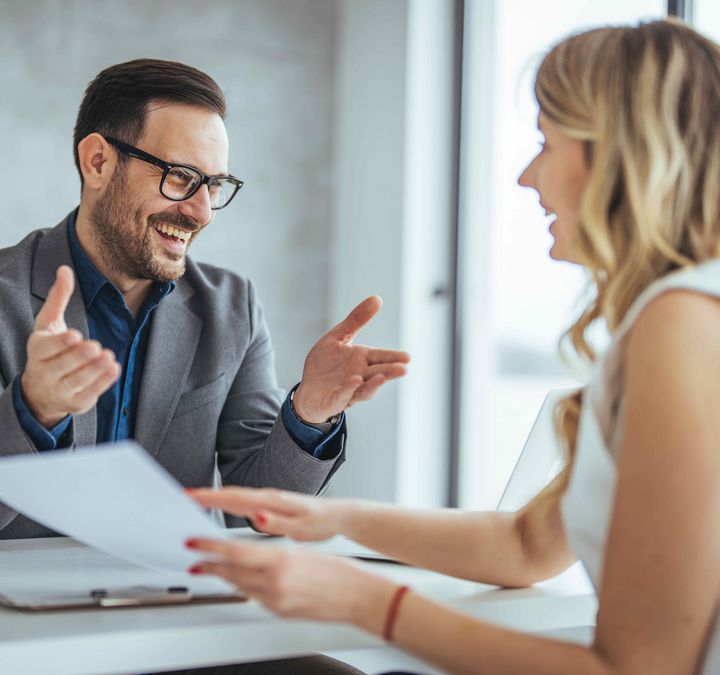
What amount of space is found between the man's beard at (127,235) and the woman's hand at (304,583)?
1145 mm

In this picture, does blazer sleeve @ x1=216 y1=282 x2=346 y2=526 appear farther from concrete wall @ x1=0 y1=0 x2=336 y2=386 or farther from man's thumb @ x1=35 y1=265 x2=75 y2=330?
concrete wall @ x1=0 y1=0 x2=336 y2=386

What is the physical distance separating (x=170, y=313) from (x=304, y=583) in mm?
1187

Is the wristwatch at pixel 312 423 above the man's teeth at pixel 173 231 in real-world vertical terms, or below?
below

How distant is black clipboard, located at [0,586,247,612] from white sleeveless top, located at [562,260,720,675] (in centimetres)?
36

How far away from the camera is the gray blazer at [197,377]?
1.69 m

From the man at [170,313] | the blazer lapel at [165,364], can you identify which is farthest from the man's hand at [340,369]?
the blazer lapel at [165,364]

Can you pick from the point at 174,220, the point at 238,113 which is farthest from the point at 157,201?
the point at 238,113

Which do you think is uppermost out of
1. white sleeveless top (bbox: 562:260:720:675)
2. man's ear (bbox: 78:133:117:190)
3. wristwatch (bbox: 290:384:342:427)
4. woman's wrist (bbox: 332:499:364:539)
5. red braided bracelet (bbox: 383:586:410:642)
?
man's ear (bbox: 78:133:117:190)

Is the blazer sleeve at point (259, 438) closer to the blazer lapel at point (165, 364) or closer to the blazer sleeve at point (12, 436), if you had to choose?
the blazer lapel at point (165, 364)

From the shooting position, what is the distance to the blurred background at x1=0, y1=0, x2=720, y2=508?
321 centimetres

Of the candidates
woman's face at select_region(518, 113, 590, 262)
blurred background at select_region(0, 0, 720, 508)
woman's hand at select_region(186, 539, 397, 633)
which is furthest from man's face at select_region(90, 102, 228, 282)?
blurred background at select_region(0, 0, 720, 508)

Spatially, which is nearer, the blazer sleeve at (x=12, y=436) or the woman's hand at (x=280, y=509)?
the woman's hand at (x=280, y=509)

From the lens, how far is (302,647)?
925mm

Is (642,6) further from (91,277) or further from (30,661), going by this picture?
(30,661)
